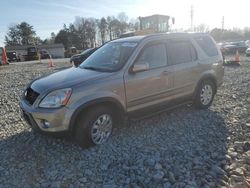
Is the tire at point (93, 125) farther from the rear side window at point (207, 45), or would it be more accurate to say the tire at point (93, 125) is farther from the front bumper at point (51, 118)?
the rear side window at point (207, 45)

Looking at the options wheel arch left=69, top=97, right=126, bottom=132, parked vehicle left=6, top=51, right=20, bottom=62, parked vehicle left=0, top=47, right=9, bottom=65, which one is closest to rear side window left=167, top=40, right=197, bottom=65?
wheel arch left=69, top=97, right=126, bottom=132

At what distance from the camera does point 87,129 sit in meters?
3.91

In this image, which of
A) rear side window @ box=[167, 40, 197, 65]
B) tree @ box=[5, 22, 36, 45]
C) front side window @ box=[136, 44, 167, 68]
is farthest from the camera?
tree @ box=[5, 22, 36, 45]

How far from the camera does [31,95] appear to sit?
4.11m

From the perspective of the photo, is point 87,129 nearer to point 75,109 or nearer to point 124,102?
point 75,109

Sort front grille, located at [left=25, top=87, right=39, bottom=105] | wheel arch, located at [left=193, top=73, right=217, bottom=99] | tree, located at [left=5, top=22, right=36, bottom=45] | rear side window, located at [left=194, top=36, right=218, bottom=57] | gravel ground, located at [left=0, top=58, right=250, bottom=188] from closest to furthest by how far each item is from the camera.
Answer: gravel ground, located at [left=0, top=58, right=250, bottom=188], front grille, located at [left=25, top=87, right=39, bottom=105], wheel arch, located at [left=193, top=73, right=217, bottom=99], rear side window, located at [left=194, top=36, right=218, bottom=57], tree, located at [left=5, top=22, right=36, bottom=45]

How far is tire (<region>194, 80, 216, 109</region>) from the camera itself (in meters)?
5.71

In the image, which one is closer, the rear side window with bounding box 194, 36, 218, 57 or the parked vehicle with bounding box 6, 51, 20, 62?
the rear side window with bounding box 194, 36, 218, 57

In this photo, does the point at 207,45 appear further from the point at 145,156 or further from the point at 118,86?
the point at 145,156

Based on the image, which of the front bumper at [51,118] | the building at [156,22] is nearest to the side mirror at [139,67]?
the front bumper at [51,118]

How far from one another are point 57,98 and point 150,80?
174cm

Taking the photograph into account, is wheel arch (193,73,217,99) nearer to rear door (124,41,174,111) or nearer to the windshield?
rear door (124,41,174,111)

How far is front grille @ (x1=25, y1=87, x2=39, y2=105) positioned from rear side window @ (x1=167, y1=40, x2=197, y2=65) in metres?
2.64

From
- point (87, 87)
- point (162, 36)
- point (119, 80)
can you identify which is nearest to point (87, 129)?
point (87, 87)
